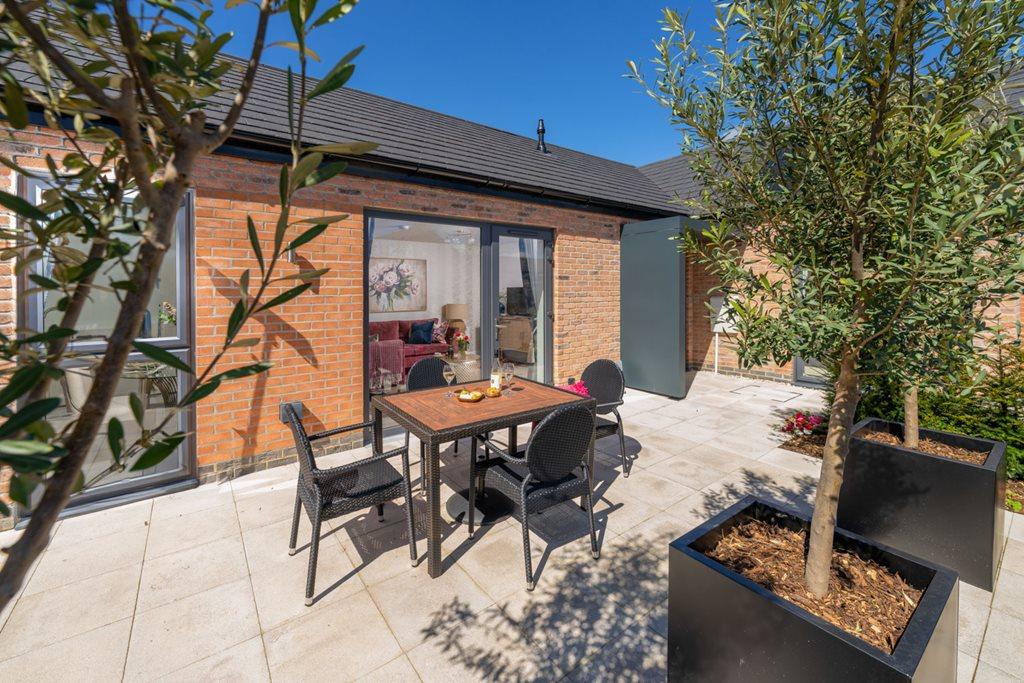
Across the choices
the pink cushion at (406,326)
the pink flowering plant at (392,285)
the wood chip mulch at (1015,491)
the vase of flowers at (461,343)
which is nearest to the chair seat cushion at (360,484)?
the vase of flowers at (461,343)

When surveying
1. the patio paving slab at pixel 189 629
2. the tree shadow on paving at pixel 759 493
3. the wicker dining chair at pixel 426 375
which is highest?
the wicker dining chair at pixel 426 375

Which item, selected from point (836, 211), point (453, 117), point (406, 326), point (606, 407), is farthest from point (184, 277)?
point (453, 117)

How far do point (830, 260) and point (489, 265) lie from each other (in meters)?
4.67

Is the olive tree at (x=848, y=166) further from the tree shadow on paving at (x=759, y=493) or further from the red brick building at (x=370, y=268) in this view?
the red brick building at (x=370, y=268)

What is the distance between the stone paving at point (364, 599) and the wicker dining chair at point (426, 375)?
4.04 ft

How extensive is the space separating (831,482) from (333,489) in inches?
107

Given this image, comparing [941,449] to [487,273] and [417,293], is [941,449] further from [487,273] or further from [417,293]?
[417,293]

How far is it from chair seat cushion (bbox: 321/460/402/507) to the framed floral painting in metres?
4.22

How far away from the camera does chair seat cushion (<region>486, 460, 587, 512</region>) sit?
2871 millimetres

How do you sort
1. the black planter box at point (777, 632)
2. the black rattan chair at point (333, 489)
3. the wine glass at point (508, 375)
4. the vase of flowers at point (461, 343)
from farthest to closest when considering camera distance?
the vase of flowers at point (461, 343) → the wine glass at point (508, 375) → the black rattan chair at point (333, 489) → the black planter box at point (777, 632)

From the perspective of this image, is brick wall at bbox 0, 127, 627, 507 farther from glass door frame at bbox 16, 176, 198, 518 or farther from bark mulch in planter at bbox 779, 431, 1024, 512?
bark mulch in planter at bbox 779, 431, 1024, 512

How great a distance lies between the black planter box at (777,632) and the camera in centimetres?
148

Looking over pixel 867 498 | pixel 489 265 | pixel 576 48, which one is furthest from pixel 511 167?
pixel 867 498

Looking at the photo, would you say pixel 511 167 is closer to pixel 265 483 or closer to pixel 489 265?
pixel 489 265
